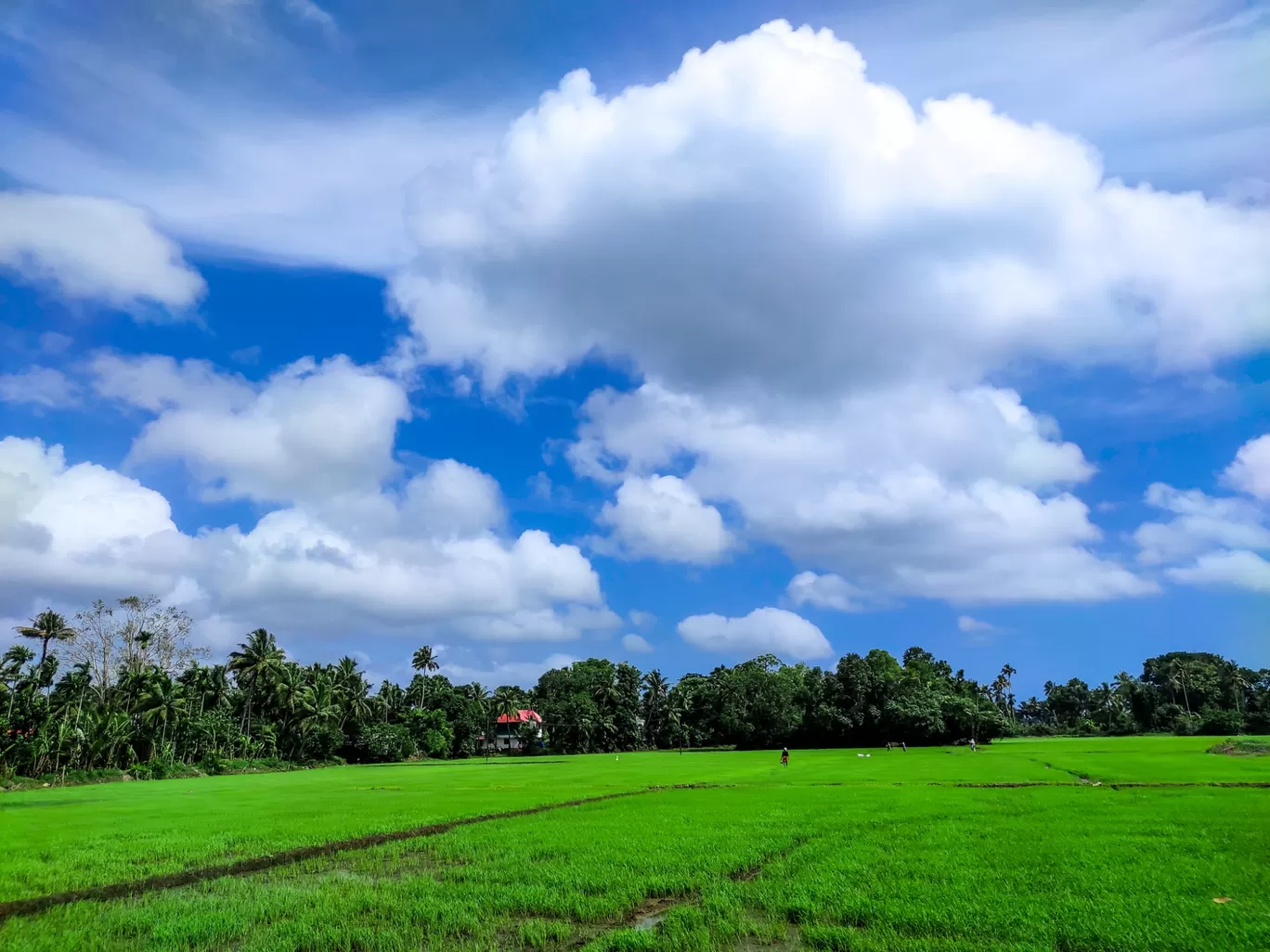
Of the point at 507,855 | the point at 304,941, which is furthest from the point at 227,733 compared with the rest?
the point at 304,941

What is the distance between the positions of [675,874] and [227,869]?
10165 mm

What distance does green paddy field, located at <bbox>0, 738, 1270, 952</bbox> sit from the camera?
1064cm

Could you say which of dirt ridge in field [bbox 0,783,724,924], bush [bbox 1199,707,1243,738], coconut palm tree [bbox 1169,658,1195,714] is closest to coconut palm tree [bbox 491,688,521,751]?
dirt ridge in field [bbox 0,783,724,924]

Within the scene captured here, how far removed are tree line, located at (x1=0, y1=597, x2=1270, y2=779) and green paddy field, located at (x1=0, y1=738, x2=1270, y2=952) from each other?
34.6 m

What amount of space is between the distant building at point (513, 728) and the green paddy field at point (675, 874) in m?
86.2

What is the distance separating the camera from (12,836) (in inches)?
896

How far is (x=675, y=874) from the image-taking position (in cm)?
1452

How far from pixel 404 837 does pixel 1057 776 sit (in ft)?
96.9

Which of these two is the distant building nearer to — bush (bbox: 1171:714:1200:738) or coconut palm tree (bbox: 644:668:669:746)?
coconut palm tree (bbox: 644:668:669:746)

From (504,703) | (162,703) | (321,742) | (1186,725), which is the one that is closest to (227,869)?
(162,703)

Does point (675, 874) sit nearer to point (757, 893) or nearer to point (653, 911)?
point (757, 893)

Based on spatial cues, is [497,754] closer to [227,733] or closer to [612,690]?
[612,690]

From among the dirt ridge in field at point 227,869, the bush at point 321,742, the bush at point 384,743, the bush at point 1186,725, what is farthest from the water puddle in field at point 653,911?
the bush at point 1186,725

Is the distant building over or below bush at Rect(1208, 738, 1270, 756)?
below
